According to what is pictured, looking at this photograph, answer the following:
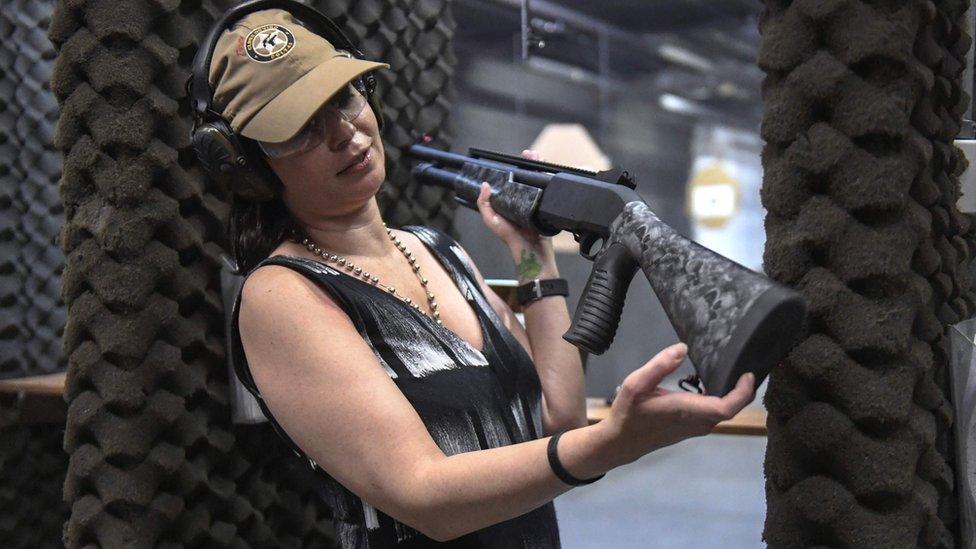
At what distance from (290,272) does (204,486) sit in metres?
0.44

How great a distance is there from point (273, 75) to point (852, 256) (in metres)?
0.60

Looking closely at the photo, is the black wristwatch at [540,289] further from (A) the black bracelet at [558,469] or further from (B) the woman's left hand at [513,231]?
(A) the black bracelet at [558,469]

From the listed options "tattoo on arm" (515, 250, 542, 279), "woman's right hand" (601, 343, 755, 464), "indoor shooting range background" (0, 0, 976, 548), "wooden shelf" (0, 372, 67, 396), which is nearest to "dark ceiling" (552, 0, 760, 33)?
"indoor shooting range background" (0, 0, 976, 548)

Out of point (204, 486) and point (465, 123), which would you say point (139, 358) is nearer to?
point (204, 486)

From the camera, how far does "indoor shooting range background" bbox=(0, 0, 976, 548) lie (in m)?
0.69

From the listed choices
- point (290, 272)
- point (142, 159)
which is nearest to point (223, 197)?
point (142, 159)

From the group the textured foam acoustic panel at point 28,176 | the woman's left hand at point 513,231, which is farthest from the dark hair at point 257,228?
the textured foam acoustic panel at point 28,176

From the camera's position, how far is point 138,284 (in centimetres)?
114

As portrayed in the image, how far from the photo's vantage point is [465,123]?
160 centimetres

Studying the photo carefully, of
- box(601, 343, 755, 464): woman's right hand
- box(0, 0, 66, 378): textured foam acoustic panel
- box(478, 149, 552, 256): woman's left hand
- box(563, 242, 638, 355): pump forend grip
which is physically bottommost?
box(0, 0, 66, 378): textured foam acoustic panel

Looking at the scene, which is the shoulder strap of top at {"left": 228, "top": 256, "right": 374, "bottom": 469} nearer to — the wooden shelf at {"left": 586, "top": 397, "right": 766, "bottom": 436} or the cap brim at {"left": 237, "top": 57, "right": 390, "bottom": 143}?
the cap brim at {"left": 237, "top": 57, "right": 390, "bottom": 143}

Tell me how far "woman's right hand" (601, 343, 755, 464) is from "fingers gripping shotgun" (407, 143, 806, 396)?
0.01 metres

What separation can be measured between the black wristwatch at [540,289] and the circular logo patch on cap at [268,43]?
1.45 feet

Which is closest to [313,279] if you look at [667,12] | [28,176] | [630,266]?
[630,266]
